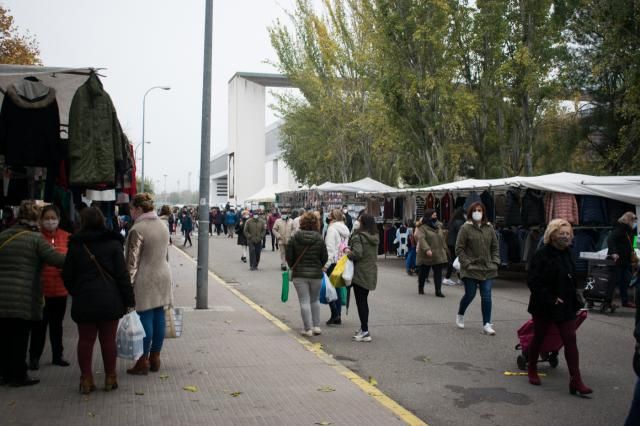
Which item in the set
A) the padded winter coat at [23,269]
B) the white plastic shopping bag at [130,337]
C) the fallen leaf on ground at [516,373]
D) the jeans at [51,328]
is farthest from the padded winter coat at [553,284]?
the jeans at [51,328]

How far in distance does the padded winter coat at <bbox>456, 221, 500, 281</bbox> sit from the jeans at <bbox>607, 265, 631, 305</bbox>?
11.5 ft

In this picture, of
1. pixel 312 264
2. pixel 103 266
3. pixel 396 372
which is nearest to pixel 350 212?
pixel 312 264

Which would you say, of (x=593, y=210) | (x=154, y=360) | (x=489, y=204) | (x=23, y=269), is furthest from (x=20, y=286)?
(x=489, y=204)

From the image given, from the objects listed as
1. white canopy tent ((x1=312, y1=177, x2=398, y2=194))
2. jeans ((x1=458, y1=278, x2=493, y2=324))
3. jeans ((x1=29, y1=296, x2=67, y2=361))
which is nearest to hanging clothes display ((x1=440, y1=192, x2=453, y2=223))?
white canopy tent ((x1=312, y1=177, x2=398, y2=194))

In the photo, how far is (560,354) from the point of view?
8.93 meters

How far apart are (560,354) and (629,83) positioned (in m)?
13.3

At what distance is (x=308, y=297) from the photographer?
32.8 feet

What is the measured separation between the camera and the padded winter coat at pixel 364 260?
9.59 meters

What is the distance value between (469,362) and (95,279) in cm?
450

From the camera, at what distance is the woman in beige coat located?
23.6 feet

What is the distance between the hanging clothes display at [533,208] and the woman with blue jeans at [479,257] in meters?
6.99

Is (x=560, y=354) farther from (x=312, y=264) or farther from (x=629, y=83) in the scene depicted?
(x=629, y=83)

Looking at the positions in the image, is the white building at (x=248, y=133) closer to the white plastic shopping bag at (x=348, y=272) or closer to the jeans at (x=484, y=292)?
the jeans at (x=484, y=292)

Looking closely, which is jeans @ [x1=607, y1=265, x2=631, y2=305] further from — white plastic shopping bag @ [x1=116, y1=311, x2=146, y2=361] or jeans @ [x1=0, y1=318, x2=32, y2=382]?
jeans @ [x1=0, y1=318, x2=32, y2=382]
